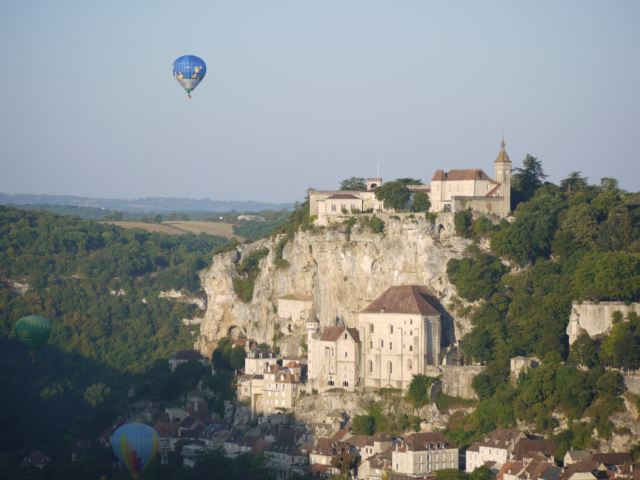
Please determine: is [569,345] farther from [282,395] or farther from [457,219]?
[282,395]

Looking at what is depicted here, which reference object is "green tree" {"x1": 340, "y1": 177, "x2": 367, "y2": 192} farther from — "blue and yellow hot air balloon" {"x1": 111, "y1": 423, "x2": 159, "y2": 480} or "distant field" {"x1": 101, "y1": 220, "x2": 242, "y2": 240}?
"distant field" {"x1": 101, "y1": 220, "x2": 242, "y2": 240}

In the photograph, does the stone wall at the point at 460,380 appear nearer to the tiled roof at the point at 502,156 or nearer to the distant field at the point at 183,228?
the tiled roof at the point at 502,156

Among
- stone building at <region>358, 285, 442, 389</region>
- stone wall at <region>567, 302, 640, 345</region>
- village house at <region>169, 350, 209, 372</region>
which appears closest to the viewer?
stone wall at <region>567, 302, 640, 345</region>

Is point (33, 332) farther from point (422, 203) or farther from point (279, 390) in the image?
point (422, 203)

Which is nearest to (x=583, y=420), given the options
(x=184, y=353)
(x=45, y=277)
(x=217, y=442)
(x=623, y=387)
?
(x=623, y=387)

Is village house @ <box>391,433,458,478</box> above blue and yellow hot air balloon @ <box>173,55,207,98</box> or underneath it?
underneath

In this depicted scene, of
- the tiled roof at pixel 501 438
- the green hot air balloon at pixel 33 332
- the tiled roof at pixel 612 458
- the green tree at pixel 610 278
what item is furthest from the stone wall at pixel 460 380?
the green hot air balloon at pixel 33 332

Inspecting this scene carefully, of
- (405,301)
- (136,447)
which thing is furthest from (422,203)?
(136,447)

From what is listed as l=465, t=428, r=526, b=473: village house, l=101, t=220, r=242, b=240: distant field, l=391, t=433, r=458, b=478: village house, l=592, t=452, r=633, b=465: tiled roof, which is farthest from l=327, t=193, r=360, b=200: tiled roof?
l=101, t=220, r=242, b=240: distant field
